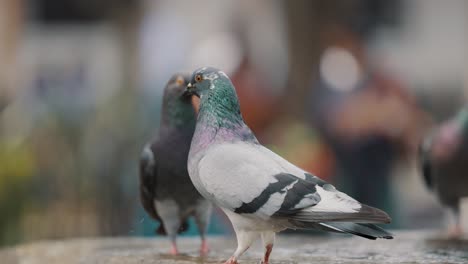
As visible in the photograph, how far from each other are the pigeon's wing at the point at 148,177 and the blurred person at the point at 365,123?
4.03 feet

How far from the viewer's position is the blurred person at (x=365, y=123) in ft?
11.3

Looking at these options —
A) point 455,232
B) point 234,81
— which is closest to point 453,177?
point 455,232

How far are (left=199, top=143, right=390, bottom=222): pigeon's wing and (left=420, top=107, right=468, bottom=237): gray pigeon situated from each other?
102 cm

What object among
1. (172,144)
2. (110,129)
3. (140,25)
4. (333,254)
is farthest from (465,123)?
(140,25)

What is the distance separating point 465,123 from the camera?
2.67 metres

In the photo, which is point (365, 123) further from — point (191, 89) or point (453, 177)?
point (191, 89)

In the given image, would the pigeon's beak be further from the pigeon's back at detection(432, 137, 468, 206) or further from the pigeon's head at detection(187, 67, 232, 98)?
the pigeon's back at detection(432, 137, 468, 206)

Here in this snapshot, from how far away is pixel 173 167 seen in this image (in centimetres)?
218

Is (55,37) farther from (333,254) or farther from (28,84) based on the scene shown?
(333,254)

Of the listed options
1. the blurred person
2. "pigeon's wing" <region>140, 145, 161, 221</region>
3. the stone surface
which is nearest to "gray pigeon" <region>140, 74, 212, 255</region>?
"pigeon's wing" <region>140, 145, 161, 221</region>

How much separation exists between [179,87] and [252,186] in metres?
0.55

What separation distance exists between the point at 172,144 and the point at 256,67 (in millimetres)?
1938

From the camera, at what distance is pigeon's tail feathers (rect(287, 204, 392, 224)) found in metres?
1.61

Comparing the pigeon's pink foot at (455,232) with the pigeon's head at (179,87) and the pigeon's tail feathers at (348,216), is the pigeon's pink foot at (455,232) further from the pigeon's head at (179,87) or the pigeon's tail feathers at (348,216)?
the pigeon's tail feathers at (348,216)
